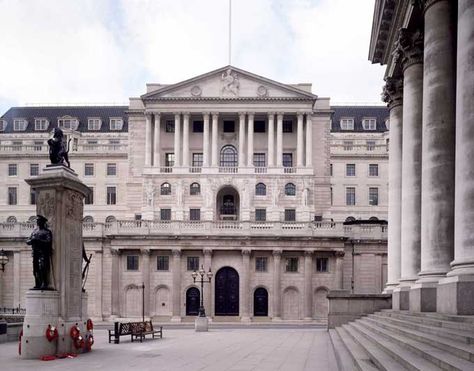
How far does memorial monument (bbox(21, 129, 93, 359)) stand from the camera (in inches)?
963

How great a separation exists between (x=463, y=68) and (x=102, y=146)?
78260 millimetres

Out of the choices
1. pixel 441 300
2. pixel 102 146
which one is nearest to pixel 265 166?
pixel 102 146

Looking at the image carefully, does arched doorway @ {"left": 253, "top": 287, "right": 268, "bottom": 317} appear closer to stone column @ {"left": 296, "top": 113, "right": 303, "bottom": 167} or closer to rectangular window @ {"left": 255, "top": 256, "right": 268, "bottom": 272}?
rectangular window @ {"left": 255, "top": 256, "right": 268, "bottom": 272}

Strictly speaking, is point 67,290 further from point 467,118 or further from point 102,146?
point 102,146

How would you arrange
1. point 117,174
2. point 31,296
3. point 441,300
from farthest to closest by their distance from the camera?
1. point 117,174
2. point 31,296
3. point 441,300

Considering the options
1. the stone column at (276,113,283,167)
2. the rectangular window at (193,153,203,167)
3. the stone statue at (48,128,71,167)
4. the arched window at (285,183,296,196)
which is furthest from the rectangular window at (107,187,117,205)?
the stone statue at (48,128,71,167)

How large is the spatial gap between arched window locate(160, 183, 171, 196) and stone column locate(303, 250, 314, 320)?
2003 cm

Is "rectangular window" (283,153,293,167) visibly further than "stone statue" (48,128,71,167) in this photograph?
Yes

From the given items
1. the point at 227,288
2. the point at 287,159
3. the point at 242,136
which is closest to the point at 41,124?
the point at 242,136

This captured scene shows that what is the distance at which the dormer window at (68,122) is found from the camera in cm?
11062

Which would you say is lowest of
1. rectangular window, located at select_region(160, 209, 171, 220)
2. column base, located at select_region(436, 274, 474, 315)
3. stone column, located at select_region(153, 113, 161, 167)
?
column base, located at select_region(436, 274, 474, 315)

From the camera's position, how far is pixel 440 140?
2191 centimetres

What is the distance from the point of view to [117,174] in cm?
9069

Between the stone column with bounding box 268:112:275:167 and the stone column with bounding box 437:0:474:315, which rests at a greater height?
the stone column with bounding box 268:112:275:167
